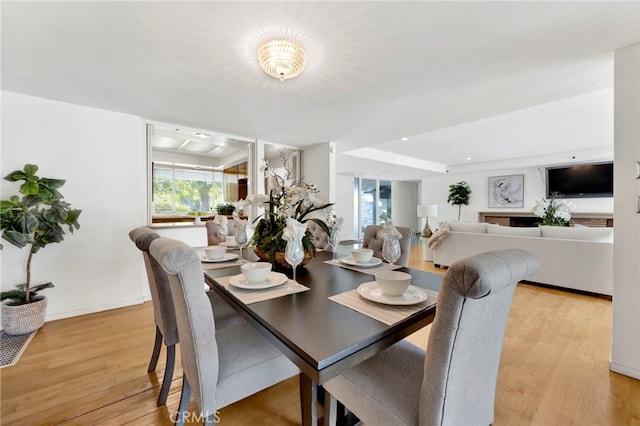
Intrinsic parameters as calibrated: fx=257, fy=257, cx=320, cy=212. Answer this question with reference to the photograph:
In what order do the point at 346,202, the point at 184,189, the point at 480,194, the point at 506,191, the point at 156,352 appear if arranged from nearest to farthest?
the point at 156,352 → the point at 184,189 → the point at 506,191 → the point at 480,194 → the point at 346,202

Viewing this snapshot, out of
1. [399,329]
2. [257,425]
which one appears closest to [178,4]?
[399,329]

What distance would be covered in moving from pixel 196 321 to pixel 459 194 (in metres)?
8.08

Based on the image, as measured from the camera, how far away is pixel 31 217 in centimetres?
216

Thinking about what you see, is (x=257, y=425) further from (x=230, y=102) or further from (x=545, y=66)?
(x=545, y=66)

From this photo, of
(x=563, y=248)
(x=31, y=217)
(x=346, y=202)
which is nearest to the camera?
(x=31, y=217)

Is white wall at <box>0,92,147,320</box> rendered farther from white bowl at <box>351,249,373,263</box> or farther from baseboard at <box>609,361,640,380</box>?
baseboard at <box>609,361,640,380</box>

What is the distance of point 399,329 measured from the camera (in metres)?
0.89

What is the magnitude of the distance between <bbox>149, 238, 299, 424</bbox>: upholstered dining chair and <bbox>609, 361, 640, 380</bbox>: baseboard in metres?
2.22

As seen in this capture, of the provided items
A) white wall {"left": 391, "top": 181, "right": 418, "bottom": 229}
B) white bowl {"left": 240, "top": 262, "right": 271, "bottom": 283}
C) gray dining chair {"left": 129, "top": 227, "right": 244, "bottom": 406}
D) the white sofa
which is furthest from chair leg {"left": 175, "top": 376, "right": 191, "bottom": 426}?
white wall {"left": 391, "top": 181, "right": 418, "bottom": 229}

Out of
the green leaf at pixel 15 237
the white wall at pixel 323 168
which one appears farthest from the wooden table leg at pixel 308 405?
the white wall at pixel 323 168

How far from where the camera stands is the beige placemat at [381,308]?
93 cm

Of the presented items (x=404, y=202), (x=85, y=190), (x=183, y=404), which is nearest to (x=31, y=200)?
(x=85, y=190)

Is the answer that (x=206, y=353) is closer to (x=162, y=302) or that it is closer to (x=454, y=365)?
(x=162, y=302)

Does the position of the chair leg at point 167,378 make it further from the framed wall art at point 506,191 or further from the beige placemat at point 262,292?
the framed wall art at point 506,191
